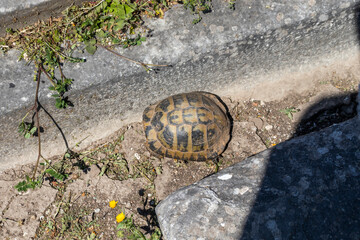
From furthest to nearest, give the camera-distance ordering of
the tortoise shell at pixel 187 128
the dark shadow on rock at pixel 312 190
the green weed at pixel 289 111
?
the green weed at pixel 289 111
the tortoise shell at pixel 187 128
the dark shadow on rock at pixel 312 190

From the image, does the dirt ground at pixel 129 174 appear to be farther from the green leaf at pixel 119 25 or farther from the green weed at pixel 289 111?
the green leaf at pixel 119 25

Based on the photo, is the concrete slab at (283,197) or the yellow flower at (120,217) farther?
the yellow flower at (120,217)

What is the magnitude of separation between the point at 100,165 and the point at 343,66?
10.5 ft

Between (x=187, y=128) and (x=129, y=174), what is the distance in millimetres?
853

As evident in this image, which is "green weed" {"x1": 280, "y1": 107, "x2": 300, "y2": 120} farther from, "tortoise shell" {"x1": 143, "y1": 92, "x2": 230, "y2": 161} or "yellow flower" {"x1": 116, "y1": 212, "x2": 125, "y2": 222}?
"yellow flower" {"x1": 116, "y1": 212, "x2": 125, "y2": 222}

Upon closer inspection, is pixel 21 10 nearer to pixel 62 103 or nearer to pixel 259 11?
pixel 62 103

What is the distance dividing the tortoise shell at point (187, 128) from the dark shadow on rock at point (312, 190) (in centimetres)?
117

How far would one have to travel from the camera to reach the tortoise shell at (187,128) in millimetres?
3295

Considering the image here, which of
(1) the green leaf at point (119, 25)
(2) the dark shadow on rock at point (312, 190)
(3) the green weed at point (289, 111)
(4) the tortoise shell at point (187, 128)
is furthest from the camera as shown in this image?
(3) the green weed at point (289, 111)

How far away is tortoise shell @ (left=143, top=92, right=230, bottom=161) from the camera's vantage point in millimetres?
3295

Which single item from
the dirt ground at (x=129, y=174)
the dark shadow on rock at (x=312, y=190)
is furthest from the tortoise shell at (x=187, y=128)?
the dark shadow on rock at (x=312, y=190)

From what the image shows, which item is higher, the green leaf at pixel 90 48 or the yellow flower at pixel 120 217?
the green leaf at pixel 90 48

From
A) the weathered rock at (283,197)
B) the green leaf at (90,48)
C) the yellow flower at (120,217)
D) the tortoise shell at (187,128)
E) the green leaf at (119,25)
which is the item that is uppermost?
the green leaf at (119,25)

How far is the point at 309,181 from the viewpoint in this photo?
2031 millimetres
